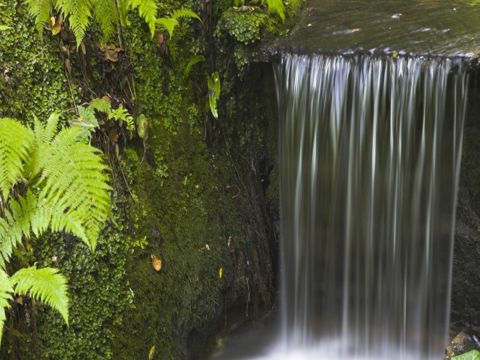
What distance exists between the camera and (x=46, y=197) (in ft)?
10.3

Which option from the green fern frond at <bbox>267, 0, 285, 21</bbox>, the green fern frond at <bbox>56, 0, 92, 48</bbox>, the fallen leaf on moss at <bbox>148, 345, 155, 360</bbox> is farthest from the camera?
the green fern frond at <bbox>267, 0, 285, 21</bbox>

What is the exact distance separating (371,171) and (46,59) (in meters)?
2.62

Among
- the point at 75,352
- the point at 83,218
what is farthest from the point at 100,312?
the point at 83,218

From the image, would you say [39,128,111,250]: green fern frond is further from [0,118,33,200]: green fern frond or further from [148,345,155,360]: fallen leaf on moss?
[148,345,155,360]: fallen leaf on moss

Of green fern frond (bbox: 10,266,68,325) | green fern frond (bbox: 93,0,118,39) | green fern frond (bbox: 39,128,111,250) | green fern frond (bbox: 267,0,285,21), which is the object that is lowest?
green fern frond (bbox: 10,266,68,325)

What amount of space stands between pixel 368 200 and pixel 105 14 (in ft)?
8.29

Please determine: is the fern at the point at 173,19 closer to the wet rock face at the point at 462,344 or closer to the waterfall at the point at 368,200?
the waterfall at the point at 368,200

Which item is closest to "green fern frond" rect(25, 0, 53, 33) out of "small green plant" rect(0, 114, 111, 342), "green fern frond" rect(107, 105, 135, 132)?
"green fern frond" rect(107, 105, 135, 132)

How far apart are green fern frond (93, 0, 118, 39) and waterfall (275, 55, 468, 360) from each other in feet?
5.24

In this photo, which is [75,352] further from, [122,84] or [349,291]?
[349,291]

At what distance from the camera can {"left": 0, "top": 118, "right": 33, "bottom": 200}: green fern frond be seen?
277cm

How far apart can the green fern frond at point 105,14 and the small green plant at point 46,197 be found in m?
1.06

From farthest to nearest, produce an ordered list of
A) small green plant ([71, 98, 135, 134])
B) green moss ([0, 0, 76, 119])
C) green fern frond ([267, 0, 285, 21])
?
green fern frond ([267, 0, 285, 21]) → small green plant ([71, 98, 135, 134]) → green moss ([0, 0, 76, 119])

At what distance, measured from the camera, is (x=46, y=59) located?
3865 mm
